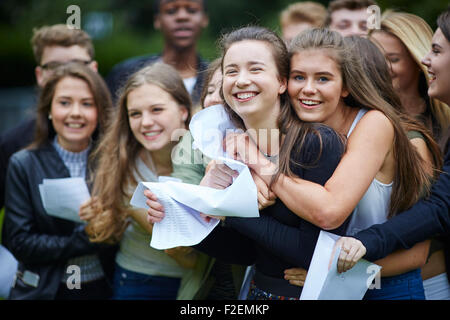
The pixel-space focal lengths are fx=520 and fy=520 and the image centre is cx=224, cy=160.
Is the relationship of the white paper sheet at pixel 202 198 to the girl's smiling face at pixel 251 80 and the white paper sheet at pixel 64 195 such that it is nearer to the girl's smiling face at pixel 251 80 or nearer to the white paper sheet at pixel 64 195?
the girl's smiling face at pixel 251 80

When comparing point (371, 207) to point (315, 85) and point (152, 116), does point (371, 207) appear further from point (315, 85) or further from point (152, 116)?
point (152, 116)

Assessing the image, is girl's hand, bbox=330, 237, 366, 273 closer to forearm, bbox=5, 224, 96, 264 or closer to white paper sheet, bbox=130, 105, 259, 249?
white paper sheet, bbox=130, 105, 259, 249

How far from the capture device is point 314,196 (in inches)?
88.1

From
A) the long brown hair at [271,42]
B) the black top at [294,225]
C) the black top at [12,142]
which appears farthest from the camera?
the black top at [12,142]

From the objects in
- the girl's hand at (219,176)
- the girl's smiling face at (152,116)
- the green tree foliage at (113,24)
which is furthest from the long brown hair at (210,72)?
the green tree foliage at (113,24)

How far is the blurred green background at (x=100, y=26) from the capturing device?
Answer: 1427cm

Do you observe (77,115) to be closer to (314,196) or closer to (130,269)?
(130,269)

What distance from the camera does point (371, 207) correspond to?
251 cm

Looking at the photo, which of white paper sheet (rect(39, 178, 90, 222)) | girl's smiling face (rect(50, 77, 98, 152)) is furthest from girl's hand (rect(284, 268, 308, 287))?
girl's smiling face (rect(50, 77, 98, 152))

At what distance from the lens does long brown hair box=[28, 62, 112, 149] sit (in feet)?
11.7

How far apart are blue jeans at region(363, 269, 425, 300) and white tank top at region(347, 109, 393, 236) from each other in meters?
0.29

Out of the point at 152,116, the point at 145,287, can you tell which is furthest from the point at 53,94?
the point at 145,287

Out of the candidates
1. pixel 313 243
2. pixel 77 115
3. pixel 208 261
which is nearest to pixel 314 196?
pixel 313 243

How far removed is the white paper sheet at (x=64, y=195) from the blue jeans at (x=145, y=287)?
0.49 m
